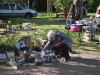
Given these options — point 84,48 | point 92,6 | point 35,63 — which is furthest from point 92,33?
point 92,6

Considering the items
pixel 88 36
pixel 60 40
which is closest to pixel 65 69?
pixel 60 40

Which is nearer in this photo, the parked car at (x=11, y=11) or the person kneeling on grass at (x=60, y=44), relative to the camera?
the person kneeling on grass at (x=60, y=44)

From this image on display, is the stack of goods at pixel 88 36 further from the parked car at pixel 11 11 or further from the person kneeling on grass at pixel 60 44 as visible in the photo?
the parked car at pixel 11 11

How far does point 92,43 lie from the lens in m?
10.2

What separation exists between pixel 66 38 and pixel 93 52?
152 cm

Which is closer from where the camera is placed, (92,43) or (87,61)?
(87,61)

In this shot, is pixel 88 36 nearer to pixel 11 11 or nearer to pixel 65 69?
pixel 65 69

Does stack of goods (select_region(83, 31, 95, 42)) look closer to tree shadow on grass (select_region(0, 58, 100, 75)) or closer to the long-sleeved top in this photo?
the long-sleeved top

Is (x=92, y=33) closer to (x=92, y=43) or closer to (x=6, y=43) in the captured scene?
(x=92, y=43)

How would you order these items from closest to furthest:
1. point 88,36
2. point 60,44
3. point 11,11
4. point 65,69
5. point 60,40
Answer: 1. point 65,69
2. point 60,44
3. point 60,40
4. point 88,36
5. point 11,11

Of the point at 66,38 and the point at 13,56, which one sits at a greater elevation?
the point at 66,38

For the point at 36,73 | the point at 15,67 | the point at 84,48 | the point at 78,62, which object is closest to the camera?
the point at 36,73

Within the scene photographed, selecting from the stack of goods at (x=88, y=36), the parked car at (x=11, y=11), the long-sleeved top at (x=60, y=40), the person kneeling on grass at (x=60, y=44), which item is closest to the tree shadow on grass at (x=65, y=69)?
the person kneeling on grass at (x=60, y=44)

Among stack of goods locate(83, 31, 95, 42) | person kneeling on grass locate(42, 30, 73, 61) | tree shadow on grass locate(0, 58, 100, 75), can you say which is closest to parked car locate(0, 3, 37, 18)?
stack of goods locate(83, 31, 95, 42)
